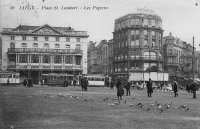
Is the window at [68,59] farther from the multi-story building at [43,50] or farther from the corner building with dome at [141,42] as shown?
the corner building with dome at [141,42]

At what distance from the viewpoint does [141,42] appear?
75.9 meters

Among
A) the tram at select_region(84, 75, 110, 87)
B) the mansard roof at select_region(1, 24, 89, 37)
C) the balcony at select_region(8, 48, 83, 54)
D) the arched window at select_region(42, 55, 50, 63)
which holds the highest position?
the mansard roof at select_region(1, 24, 89, 37)

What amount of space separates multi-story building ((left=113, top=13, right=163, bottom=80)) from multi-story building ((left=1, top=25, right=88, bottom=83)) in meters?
9.04

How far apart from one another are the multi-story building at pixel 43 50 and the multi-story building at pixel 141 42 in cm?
904

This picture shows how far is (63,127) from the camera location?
10.5 metres

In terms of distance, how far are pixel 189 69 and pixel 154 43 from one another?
2289 centimetres

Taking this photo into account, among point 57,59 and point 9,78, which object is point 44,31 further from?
point 9,78

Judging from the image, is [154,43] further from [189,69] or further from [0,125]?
[0,125]

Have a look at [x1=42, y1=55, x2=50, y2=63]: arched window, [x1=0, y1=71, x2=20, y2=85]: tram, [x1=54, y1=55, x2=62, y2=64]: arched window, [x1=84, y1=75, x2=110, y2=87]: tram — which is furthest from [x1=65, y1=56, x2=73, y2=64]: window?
[x1=0, y1=71, x2=20, y2=85]: tram

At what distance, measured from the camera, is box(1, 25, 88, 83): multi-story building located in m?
69.7

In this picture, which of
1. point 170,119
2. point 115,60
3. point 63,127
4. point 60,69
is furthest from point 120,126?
point 115,60

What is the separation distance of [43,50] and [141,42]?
2007 cm

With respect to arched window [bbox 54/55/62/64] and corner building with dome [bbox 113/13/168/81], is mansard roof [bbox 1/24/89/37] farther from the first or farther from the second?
corner building with dome [bbox 113/13/168/81]

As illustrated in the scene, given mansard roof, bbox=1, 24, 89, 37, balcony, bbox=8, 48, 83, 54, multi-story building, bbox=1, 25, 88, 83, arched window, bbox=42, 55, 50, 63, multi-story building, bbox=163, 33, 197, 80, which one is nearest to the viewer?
multi-story building, bbox=1, 25, 88, 83
